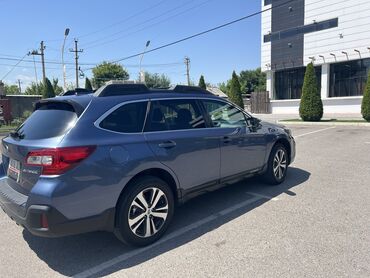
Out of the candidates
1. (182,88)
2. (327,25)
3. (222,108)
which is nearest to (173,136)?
(182,88)

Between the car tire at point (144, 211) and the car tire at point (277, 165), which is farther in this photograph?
the car tire at point (277, 165)

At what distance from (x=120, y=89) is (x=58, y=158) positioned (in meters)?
1.19

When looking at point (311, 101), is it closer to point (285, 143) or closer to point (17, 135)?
point (285, 143)

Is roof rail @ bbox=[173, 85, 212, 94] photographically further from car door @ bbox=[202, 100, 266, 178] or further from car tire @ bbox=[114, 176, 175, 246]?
car tire @ bbox=[114, 176, 175, 246]

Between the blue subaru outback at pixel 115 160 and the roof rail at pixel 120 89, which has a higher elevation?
the roof rail at pixel 120 89

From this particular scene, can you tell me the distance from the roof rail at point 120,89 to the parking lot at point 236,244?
1759 millimetres

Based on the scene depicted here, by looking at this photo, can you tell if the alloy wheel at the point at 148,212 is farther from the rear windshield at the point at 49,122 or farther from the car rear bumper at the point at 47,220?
the rear windshield at the point at 49,122

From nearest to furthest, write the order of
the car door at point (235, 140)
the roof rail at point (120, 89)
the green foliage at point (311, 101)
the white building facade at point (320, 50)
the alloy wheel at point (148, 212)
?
the alloy wheel at point (148, 212)
the roof rail at point (120, 89)
the car door at point (235, 140)
the green foliage at point (311, 101)
the white building facade at point (320, 50)

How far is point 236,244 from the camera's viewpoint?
3.64m

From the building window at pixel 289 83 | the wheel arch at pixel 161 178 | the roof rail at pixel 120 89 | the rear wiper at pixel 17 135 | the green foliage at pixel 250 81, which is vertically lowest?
the wheel arch at pixel 161 178

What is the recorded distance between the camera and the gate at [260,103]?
3244 cm

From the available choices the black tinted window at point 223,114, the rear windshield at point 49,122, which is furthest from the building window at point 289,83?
the rear windshield at point 49,122

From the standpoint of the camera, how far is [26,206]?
10.4 ft

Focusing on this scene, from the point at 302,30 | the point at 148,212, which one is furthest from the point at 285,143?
the point at 302,30
